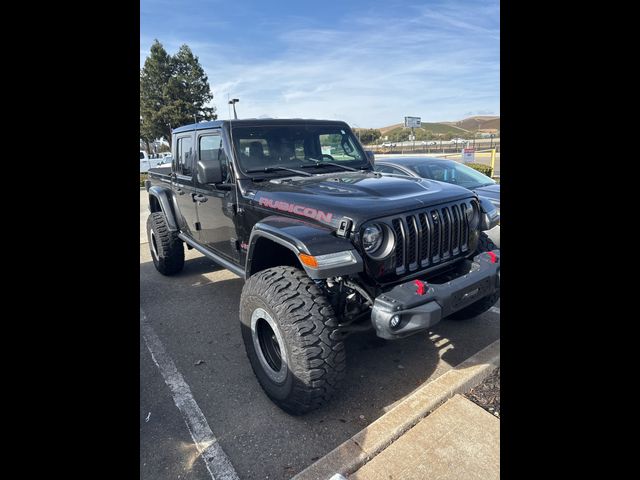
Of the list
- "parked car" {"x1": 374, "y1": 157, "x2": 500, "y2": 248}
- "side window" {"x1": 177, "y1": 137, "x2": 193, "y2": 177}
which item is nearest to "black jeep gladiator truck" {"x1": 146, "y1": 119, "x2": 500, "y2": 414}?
"side window" {"x1": 177, "y1": 137, "x2": 193, "y2": 177}

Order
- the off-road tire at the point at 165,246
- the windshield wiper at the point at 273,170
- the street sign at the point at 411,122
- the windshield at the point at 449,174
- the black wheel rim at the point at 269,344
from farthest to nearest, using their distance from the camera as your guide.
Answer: the street sign at the point at 411,122 < the windshield at the point at 449,174 < the off-road tire at the point at 165,246 < the windshield wiper at the point at 273,170 < the black wheel rim at the point at 269,344

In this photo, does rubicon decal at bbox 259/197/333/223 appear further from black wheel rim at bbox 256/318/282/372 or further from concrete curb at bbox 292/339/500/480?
concrete curb at bbox 292/339/500/480

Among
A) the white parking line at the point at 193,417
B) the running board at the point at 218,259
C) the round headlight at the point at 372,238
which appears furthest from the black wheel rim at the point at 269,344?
the round headlight at the point at 372,238

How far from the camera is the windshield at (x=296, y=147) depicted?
3.69 meters

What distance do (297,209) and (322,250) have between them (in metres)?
0.60

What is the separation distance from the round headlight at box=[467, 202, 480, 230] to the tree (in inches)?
1420

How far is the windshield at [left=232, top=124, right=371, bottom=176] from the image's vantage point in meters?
3.69

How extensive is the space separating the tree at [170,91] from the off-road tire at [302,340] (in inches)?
1432

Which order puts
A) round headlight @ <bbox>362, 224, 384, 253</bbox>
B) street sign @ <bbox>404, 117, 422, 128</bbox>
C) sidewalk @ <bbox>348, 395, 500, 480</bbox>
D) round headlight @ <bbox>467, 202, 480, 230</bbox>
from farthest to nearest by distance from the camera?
street sign @ <bbox>404, 117, 422, 128</bbox> < round headlight @ <bbox>467, 202, 480, 230</bbox> < round headlight @ <bbox>362, 224, 384, 253</bbox> < sidewalk @ <bbox>348, 395, 500, 480</bbox>

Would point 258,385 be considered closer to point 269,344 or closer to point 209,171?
point 269,344

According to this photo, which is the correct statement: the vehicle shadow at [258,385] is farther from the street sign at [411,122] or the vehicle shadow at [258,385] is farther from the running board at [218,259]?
the street sign at [411,122]
